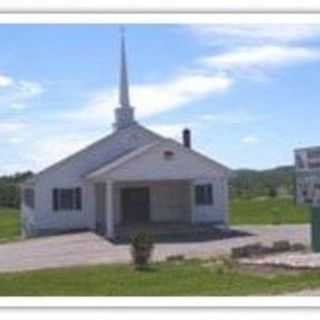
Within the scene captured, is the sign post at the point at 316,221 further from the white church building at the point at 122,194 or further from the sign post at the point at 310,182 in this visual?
the white church building at the point at 122,194

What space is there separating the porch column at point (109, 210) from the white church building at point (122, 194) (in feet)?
3.73

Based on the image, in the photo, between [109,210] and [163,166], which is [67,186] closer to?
[163,166]

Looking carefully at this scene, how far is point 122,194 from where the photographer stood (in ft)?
113

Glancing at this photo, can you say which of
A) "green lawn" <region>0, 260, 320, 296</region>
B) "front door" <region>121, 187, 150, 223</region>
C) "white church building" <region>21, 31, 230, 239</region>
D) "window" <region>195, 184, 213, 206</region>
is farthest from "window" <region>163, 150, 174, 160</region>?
"green lawn" <region>0, 260, 320, 296</region>

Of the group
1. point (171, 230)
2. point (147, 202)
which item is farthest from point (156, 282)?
point (147, 202)

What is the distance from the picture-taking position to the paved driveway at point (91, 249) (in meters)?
23.9

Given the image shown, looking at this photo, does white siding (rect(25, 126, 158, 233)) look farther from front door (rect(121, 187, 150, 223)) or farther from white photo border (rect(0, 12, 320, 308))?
white photo border (rect(0, 12, 320, 308))

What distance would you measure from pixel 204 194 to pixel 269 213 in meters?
11.4

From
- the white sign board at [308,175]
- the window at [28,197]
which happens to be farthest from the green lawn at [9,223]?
the white sign board at [308,175]

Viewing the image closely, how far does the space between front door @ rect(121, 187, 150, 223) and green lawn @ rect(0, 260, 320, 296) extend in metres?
13.2

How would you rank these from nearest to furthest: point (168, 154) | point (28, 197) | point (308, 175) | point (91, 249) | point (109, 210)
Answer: point (308, 175), point (91, 249), point (109, 210), point (168, 154), point (28, 197)

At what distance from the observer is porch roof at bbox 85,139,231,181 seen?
3194 centimetres

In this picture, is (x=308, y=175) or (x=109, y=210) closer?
(x=308, y=175)
